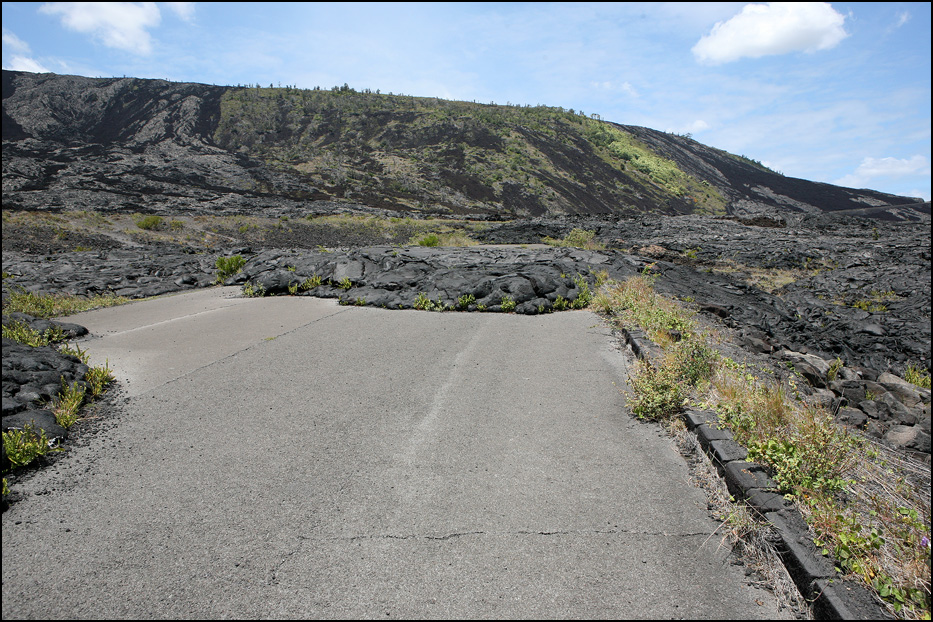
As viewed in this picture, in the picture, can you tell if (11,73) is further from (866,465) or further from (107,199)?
(866,465)

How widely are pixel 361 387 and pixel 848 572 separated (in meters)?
4.51

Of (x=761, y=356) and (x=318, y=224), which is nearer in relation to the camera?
(x=761, y=356)

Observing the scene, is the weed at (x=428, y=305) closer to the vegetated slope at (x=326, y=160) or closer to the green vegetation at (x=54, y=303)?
the green vegetation at (x=54, y=303)

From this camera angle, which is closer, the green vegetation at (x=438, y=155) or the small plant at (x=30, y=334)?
the small plant at (x=30, y=334)

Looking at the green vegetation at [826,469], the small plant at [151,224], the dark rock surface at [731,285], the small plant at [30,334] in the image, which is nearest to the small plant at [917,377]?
the dark rock surface at [731,285]

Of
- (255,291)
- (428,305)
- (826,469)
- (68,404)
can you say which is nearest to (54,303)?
(255,291)

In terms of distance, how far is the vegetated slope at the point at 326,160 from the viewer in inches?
1694

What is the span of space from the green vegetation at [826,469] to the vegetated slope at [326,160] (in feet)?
121

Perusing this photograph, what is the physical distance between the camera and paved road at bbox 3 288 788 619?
105 inches

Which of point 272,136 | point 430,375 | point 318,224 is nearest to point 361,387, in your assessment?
point 430,375

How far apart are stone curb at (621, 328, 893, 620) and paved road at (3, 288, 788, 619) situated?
0.82ft

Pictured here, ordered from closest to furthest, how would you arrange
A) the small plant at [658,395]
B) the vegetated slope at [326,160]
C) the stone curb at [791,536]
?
the stone curb at [791,536] < the small plant at [658,395] < the vegetated slope at [326,160]

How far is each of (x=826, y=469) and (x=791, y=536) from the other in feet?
2.62

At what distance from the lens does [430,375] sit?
614cm
